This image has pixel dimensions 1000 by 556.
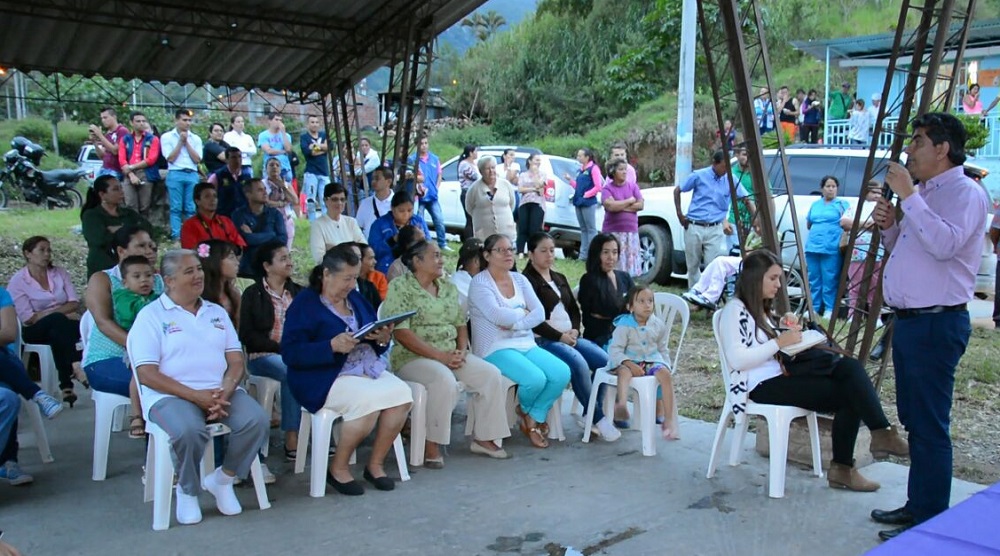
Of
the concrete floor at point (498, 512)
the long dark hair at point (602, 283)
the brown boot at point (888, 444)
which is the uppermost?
the long dark hair at point (602, 283)

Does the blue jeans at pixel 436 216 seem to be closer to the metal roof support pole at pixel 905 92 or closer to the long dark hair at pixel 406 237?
the long dark hair at pixel 406 237

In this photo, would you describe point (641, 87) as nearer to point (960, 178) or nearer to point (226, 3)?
point (226, 3)

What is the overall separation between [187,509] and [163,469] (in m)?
0.21

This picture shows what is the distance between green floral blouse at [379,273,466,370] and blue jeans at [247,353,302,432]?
599 mm

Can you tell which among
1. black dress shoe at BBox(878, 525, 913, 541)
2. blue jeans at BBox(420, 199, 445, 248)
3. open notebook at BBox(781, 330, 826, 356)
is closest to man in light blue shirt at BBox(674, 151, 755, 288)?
blue jeans at BBox(420, 199, 445, 248)

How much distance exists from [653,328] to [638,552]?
1861 millimetres

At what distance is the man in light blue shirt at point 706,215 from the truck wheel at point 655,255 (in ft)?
3.85

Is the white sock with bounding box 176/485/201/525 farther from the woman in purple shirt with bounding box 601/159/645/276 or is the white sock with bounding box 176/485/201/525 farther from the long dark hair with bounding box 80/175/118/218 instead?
the woman in purple shirt with bounding box 601/159/645/276

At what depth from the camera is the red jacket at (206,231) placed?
6.53 metres

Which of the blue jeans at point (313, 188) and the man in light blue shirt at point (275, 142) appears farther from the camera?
the blue jeans at point (313, 188)

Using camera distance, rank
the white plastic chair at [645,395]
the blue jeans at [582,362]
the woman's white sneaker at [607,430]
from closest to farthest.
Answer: the white plastic chair at [645,395], the woman's white sneaker at [607,430], the blue jeans at [582,362]

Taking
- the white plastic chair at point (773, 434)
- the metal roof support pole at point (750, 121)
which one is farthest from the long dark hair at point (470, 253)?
the white plastic chair at point (773, 434)

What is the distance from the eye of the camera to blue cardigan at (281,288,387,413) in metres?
4.20

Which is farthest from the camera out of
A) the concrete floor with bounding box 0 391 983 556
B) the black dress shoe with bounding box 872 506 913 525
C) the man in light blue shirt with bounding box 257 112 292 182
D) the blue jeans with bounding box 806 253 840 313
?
the man in light blue shirt with bounding box 257 112 292 182
